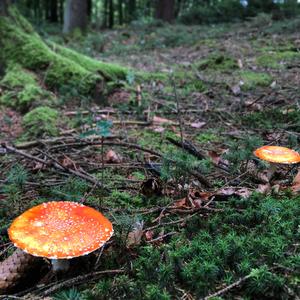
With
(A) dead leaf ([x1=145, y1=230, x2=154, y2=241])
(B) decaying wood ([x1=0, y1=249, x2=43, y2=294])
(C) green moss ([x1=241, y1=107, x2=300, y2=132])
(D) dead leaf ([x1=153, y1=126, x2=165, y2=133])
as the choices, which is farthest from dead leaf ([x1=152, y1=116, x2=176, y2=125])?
(B) decaying wood ([x1=0, y1=249, x2=43, y2=294])

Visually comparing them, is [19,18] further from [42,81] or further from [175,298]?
[175,298]

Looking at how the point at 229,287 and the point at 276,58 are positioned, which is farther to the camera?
the point at 276,58

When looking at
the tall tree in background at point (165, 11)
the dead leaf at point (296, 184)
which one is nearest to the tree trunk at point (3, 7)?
the dead leaf at point (296, 184)

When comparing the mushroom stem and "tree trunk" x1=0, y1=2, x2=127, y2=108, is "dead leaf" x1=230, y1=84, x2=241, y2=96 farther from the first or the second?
the mushroom stem

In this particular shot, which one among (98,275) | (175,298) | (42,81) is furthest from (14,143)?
(175,298)

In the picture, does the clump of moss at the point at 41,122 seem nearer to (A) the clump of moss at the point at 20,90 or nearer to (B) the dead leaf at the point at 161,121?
(A) the clump of moss at the point at 20,90

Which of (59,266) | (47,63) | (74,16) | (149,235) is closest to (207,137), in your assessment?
(149,235)

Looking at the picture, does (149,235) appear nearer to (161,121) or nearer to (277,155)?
(277,155)
